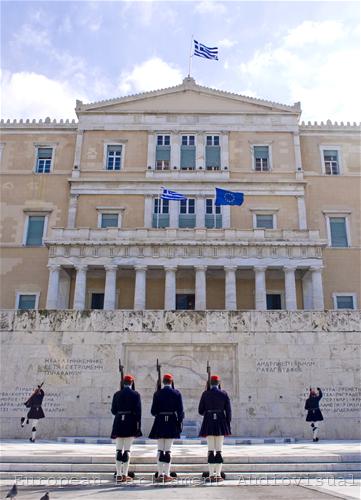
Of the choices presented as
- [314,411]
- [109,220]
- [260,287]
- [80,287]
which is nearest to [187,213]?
[109,220]

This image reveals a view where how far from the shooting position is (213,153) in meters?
35.6

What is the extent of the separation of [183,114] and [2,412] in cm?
2721

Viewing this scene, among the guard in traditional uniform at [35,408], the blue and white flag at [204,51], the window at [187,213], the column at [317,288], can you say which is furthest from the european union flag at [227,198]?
the guard in traditional uniform at [35,408]

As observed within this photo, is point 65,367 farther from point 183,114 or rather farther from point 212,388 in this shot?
point 183,114

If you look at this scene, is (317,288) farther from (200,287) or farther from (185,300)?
(185,300)

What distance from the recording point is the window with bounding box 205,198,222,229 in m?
33.1

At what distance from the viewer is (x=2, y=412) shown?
14.0m

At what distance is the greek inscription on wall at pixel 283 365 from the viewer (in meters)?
14.3

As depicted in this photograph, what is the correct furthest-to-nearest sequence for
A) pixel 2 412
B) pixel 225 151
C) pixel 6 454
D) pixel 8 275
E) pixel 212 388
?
1. pixel 225 151
2. pixel 8 275
3. pixel 2 412
4. pixel 6 454
5. pixel 212 388

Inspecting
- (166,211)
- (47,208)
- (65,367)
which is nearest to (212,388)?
(65,367)

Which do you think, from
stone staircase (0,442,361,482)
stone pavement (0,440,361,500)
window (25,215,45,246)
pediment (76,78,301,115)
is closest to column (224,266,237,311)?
window (25,215,45,246)

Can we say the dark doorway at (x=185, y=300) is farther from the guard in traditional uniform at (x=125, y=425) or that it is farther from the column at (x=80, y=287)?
the guard in traditional uniform at (x=125, y=425)

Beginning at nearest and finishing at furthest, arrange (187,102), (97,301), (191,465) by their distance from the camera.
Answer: (191,465)
(97,301)
(187,102)

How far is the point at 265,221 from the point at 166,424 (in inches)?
1048
